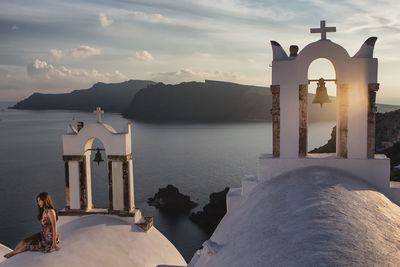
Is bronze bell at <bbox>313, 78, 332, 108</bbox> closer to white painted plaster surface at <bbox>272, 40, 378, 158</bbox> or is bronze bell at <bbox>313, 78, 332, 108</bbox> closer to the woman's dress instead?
white painted plaster surface at <bbox>272, 40, 378, 158</bbox>

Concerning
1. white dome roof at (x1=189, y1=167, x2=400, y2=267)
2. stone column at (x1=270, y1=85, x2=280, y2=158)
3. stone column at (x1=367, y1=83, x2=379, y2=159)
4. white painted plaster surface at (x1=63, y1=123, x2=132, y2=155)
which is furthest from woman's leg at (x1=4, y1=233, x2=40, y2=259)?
stone column at (x1=367, y1=83, x2=379, y2=159)

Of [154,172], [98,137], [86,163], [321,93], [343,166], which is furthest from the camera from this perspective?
[154,172]

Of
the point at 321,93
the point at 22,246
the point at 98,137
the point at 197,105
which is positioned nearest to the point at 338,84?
the point at 321,93

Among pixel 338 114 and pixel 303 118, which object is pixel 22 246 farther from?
pixel 338 114

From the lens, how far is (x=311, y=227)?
12.3 ft

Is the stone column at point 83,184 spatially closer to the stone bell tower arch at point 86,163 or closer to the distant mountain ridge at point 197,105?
the stone bell tower arch at point 86,163

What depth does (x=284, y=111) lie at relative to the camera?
643 centimetres

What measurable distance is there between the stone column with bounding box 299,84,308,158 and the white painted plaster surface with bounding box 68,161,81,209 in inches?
186

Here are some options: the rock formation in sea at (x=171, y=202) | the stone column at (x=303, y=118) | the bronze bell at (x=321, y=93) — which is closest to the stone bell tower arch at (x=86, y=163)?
the stone column at (x=303, y=118)

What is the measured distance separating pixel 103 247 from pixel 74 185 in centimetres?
182

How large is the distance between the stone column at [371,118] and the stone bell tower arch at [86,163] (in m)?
4.79

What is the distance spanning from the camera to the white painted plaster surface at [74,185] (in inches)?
312

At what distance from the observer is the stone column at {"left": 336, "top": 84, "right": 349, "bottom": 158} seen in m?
6.29

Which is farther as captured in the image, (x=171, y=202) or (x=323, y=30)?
(x=171, y=202)
